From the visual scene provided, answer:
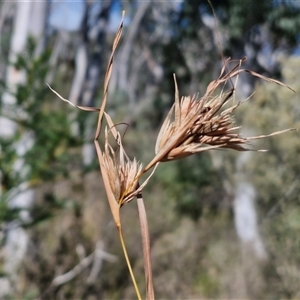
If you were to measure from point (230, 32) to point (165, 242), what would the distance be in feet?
15.4

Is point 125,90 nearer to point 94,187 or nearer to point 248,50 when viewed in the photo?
point 248,50

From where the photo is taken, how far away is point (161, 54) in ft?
46.5

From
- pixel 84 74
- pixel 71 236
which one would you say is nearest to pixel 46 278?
pixel 71 236

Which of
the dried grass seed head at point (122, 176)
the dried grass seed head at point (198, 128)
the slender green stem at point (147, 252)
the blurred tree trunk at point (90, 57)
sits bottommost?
the slender green stem at point (147, 252)

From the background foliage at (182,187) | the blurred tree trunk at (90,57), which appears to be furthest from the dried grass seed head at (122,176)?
the blurred tree trunk at (90,57)

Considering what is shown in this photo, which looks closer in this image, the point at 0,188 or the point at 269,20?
the point at 0,188

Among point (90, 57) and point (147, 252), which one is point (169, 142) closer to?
point (147, 252)

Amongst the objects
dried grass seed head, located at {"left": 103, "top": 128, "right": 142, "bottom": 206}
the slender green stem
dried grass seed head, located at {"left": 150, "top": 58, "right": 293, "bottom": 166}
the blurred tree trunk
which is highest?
the blurred tree trunk

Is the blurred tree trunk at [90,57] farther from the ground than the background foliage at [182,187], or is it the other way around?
the blurred tree trunk at [90,57]

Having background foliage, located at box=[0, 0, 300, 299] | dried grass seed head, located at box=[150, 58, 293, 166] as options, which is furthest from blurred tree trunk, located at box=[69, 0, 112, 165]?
dried grass seed head, located at box=[150, 58, 293, 166]

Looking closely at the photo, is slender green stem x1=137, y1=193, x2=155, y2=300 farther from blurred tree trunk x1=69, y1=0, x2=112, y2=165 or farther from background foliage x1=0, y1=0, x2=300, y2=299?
blurred tree trunk x1=69, y1=0, x2=112, y2=165

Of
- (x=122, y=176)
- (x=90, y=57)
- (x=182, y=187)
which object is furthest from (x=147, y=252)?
(x=182, y=187)

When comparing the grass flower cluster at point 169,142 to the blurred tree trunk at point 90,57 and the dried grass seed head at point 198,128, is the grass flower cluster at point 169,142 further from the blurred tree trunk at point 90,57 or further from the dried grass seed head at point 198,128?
the blurred tree trunk at point 90,57

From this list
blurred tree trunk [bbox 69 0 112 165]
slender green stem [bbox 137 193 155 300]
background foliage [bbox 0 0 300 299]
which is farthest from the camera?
blurred tree trunk [bbox 69 0 112 165]
